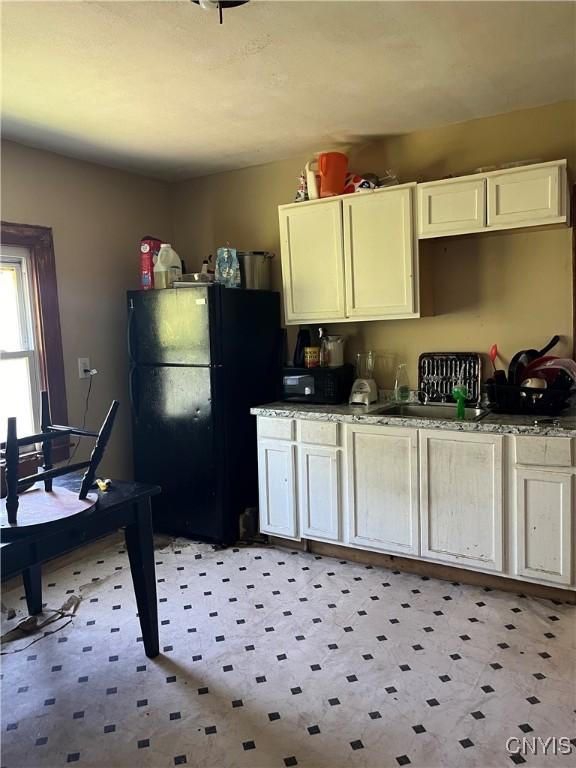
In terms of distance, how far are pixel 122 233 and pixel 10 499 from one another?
2365 mm

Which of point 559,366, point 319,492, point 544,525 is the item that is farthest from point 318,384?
point 544,525

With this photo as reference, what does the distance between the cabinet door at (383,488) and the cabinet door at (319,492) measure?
0.09 meters

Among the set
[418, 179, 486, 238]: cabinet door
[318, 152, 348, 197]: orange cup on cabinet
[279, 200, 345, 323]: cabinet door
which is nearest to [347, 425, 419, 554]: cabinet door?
[279, 200, 345, 323]: cabinet door

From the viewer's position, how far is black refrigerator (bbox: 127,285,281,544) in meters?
3.28

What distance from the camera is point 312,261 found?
10.8 feet

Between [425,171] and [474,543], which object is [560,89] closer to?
[425,171]

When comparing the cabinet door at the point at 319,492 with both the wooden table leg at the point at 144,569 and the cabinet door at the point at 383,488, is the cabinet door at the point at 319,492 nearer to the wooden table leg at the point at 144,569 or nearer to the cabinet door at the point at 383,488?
the cabinet door at the point at 383,488

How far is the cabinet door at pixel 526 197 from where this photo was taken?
8.53ft

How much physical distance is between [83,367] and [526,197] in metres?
2.65

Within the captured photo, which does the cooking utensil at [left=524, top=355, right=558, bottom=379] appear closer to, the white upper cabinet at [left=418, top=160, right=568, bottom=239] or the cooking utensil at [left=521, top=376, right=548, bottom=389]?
the cooking utensil at [left=521, top=376, right=548, bottom=389]

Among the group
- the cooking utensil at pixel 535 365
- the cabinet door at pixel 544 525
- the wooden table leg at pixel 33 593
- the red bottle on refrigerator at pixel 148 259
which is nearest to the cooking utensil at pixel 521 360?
the cooking utensil at pixel 535 365

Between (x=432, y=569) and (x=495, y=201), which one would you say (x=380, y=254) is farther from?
(x=432, y=569)

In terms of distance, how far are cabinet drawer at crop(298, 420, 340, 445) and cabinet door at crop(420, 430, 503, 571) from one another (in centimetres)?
48

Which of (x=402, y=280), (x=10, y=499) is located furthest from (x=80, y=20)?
(x=402, y=280)
